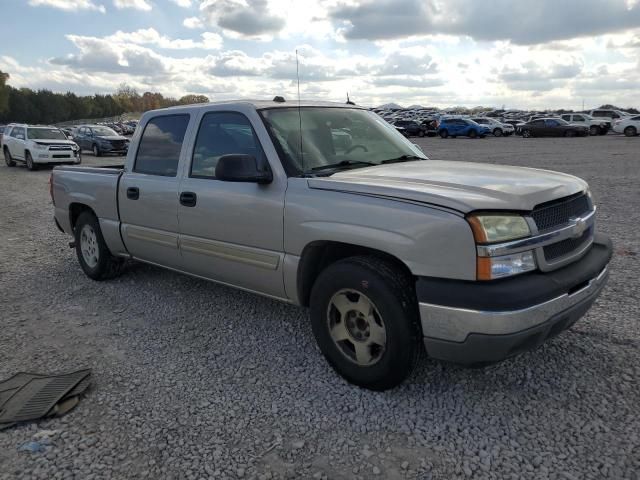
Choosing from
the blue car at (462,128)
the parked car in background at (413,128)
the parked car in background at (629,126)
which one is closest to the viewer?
the parked car in background at (629,126)

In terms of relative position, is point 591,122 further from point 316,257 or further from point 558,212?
point 316,257

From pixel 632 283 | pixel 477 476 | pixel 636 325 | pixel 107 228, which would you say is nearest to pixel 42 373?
pixel 107 228

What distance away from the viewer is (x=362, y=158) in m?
4.16

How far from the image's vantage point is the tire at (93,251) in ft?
18.8

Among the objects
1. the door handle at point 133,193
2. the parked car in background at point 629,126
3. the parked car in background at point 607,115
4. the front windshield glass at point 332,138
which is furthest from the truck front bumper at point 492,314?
the parked car in background at point 607,115

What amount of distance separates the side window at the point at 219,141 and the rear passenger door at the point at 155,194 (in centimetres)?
24

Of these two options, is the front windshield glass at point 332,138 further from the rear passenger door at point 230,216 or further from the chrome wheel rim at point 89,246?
the chrome wheel rim at point 89,246

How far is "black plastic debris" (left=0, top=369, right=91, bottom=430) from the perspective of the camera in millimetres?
3232

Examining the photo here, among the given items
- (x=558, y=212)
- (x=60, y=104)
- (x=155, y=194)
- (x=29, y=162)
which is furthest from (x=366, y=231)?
(x=60, y=104)

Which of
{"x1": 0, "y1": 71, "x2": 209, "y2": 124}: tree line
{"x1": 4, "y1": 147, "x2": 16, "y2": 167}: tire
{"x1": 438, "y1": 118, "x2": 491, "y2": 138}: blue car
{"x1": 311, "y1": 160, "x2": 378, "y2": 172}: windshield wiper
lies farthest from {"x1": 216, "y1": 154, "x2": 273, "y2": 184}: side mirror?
{"x1": 0, "y1": 71, "x2": 209, "y2": 124}: tree line

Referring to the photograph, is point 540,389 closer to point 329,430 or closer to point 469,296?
point 469,296

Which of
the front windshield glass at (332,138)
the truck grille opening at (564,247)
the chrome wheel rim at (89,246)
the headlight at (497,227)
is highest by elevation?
the front windshield glass at (332,138)

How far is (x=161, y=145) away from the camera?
4.91 metres

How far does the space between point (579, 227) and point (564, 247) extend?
20cm
